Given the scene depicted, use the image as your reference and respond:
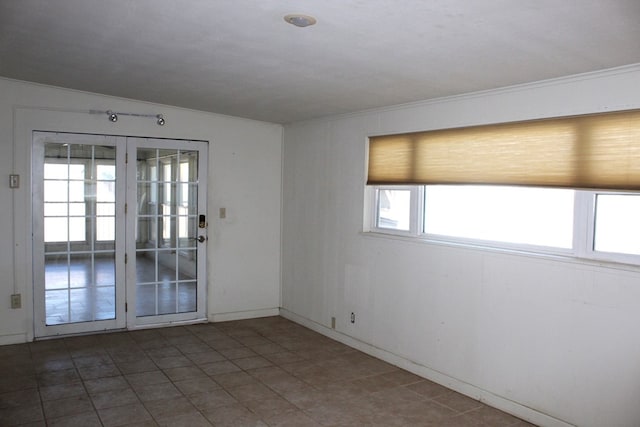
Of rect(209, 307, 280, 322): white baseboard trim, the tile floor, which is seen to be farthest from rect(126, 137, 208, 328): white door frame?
the tile floor

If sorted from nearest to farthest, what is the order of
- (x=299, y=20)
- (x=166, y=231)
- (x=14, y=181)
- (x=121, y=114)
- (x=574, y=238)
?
(x=299, y=20) → (x=574, y=238) → (x=14, y=181) → (x=121, y=114) → (x=166, y=231)

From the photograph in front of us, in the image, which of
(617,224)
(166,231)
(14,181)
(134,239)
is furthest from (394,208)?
(14,181)

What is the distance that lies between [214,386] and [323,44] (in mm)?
2712

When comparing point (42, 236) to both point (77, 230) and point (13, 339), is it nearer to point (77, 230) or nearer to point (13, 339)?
point (77, 230)

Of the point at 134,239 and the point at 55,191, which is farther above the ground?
the point at 55,191

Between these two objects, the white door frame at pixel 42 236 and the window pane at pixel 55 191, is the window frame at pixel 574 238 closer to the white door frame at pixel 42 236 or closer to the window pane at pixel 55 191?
the white door frame at pixel 42 236

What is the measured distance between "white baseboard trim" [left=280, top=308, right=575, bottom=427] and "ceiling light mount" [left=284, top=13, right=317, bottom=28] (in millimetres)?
2877

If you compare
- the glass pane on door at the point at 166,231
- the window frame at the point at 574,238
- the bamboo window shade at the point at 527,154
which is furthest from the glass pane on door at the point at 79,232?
the window frame at the point at 574,238

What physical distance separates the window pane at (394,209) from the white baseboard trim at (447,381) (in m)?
1.18

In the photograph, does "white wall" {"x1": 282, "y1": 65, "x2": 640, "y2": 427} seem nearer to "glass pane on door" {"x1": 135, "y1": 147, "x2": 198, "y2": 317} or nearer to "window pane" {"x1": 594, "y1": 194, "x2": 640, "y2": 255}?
"window pane" {"x1": 594, "y1": 194, "x2": 640, "y2": 255}

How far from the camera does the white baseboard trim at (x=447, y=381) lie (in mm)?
3449

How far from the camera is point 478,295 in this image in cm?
385

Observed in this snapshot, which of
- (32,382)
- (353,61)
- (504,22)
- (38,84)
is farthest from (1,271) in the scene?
(504,22)

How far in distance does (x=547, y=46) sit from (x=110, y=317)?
4.89 metres
